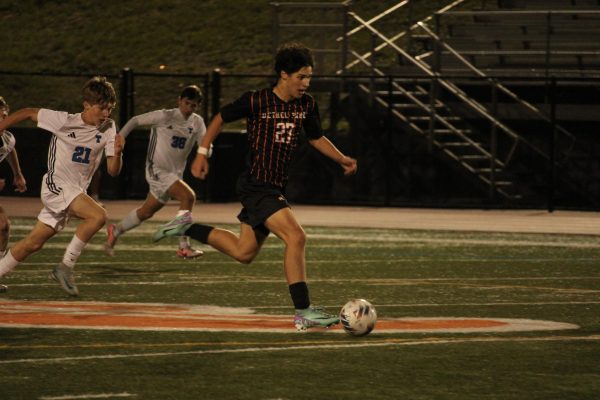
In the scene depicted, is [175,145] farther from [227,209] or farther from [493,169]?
[493,169]

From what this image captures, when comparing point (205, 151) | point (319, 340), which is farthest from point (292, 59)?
point (319, 340)

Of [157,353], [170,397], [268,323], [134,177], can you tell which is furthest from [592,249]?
[134,177]

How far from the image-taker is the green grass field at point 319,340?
25.1 ft

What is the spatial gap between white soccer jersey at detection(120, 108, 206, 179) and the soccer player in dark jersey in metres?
5.09

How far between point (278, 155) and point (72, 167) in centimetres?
215

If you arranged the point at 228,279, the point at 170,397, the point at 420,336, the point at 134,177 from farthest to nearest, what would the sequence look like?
the point at 134,177 < the point at 228,279 < the point at 420,336 < the point at 170,397

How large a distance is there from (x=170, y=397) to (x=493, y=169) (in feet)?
56.3

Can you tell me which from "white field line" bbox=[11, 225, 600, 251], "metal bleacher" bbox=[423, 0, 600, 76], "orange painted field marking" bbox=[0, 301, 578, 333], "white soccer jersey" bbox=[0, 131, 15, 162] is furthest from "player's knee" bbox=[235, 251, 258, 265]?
"metal bleacher" bbox=[423, 0, 600, 76]

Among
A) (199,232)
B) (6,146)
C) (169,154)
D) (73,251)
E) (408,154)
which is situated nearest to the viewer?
(199,232)

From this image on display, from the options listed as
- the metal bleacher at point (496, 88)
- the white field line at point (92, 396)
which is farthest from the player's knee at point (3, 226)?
the metal bleacher at point (496, 88)

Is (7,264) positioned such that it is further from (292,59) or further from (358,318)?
(358,318)

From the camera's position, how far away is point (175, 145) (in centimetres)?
1502

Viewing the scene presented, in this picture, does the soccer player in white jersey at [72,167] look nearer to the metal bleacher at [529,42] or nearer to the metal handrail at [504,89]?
the metal handrail at [504,89]

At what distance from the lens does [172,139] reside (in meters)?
15.0
